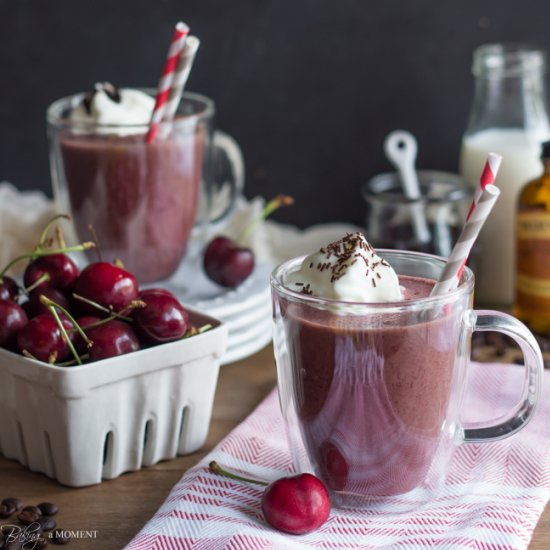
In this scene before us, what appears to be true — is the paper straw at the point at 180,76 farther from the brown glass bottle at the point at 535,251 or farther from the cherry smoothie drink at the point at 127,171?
the brown glass bottle at the point at 535,251

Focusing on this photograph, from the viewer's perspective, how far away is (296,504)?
937mm

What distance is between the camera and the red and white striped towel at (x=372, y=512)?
93 centimetres

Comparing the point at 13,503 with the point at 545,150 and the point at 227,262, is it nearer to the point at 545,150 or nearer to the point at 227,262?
the point at 227,262

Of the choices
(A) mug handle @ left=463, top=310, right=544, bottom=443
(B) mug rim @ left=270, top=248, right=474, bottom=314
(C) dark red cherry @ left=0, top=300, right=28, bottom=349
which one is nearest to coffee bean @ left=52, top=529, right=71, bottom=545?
(C) dark red cherry @ left=0, top=300, right=28, bottom=349

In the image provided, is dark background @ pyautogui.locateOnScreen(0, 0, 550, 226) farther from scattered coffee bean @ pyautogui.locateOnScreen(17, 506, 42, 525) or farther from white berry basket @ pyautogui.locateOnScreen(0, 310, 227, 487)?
scattered coffee bean @ pyautogui.locateOnScreen(17, 506, 42, 525)

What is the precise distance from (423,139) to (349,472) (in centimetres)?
98

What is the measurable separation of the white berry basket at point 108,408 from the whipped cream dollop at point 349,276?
199 millimetres

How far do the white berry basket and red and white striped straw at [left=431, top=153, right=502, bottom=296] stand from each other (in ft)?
0.99

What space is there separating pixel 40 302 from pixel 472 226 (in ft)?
1.63

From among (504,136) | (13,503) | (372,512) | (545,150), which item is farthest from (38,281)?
(504,136)

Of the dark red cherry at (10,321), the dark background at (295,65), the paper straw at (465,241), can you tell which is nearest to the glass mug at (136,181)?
the dark background at (295,65)

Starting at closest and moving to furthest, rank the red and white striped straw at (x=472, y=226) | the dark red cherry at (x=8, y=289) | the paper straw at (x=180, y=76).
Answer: the red and white striped straw at (x=472, y=226) → the dark red cherry at (x=8, y=289) → the paper straw at (x=180, y=76)

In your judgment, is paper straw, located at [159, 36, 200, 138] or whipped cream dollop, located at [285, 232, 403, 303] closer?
whipped cream dollop, located at [285, 232, 403, 303]

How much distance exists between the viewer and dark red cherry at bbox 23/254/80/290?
1.15m
